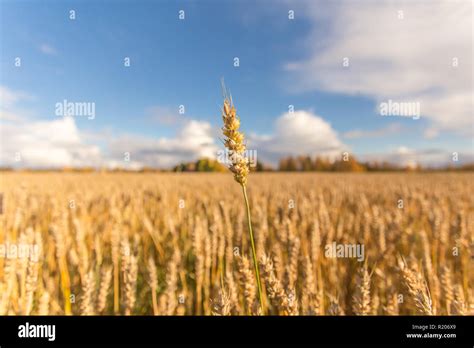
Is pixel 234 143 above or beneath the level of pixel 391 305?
above

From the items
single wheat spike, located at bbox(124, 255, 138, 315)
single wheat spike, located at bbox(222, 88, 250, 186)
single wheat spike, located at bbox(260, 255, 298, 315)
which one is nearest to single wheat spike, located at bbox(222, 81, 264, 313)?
single wheat spike, located at bbox(222, 88, 250, 186)

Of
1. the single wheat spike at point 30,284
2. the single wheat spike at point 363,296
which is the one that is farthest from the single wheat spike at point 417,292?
the single wheat spike at point 30,284

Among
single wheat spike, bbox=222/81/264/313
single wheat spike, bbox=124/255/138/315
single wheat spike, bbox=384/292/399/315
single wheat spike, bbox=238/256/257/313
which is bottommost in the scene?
single wheat spike, bbox=384/292/399/315

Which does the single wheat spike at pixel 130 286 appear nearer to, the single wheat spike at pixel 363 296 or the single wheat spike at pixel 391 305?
the single wheat spike at pixel 363 296

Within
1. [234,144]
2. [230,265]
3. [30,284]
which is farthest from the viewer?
[230,265]

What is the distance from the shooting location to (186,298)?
2.33 metres

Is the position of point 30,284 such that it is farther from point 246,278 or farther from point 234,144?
point 234,144

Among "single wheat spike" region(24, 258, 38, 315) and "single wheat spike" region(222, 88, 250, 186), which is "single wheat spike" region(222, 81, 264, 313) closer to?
"single wheat spike" region(222, 88, 250, 186)

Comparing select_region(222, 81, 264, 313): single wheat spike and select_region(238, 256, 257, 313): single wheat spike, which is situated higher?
select_region(222, 81, 264, 313): single wheat spike

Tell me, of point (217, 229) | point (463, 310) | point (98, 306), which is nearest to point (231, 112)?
point (463, 310)

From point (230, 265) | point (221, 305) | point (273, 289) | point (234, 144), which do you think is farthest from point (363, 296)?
point (230, 265)
